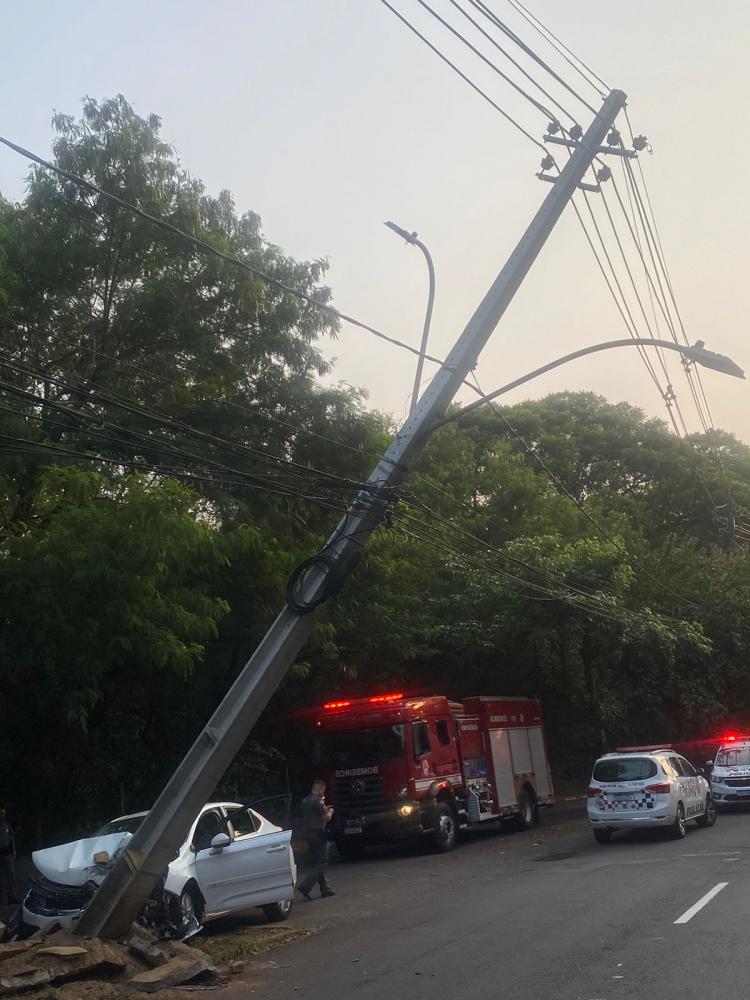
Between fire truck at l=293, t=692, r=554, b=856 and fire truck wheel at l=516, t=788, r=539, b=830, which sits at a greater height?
fire truck at l=293, t=692, r=554, b=856

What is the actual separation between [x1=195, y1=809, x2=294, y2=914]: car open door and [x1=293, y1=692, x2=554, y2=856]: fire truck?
22.6ft

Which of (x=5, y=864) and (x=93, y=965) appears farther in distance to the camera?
(x=5, y=864)

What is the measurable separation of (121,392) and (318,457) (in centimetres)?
375

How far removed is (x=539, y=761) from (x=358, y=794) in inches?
288

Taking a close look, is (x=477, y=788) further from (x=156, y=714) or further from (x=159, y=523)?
(x=159, y=523)

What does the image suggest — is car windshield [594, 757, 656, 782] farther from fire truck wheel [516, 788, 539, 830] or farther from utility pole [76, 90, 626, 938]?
utility pole [76, 90, 626, 938]

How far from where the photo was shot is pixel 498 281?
14484 mm

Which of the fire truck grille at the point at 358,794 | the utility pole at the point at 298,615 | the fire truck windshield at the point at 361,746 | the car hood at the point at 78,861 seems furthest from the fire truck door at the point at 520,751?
the car hood at the point at 78,861

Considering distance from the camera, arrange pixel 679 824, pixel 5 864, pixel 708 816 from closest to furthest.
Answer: pixel 5 864, pixel 679 824, pixel 708 816

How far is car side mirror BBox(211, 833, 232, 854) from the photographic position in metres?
12.9

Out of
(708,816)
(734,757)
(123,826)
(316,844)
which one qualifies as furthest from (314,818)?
(734,757)

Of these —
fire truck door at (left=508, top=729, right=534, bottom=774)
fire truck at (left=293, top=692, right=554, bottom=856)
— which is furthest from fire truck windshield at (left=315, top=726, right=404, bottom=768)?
fire truck door at (left=508, top=729, right=534, bottom=774)

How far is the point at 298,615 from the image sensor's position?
12.8 meters

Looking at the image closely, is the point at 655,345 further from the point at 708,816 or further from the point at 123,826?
the point at 708,816
